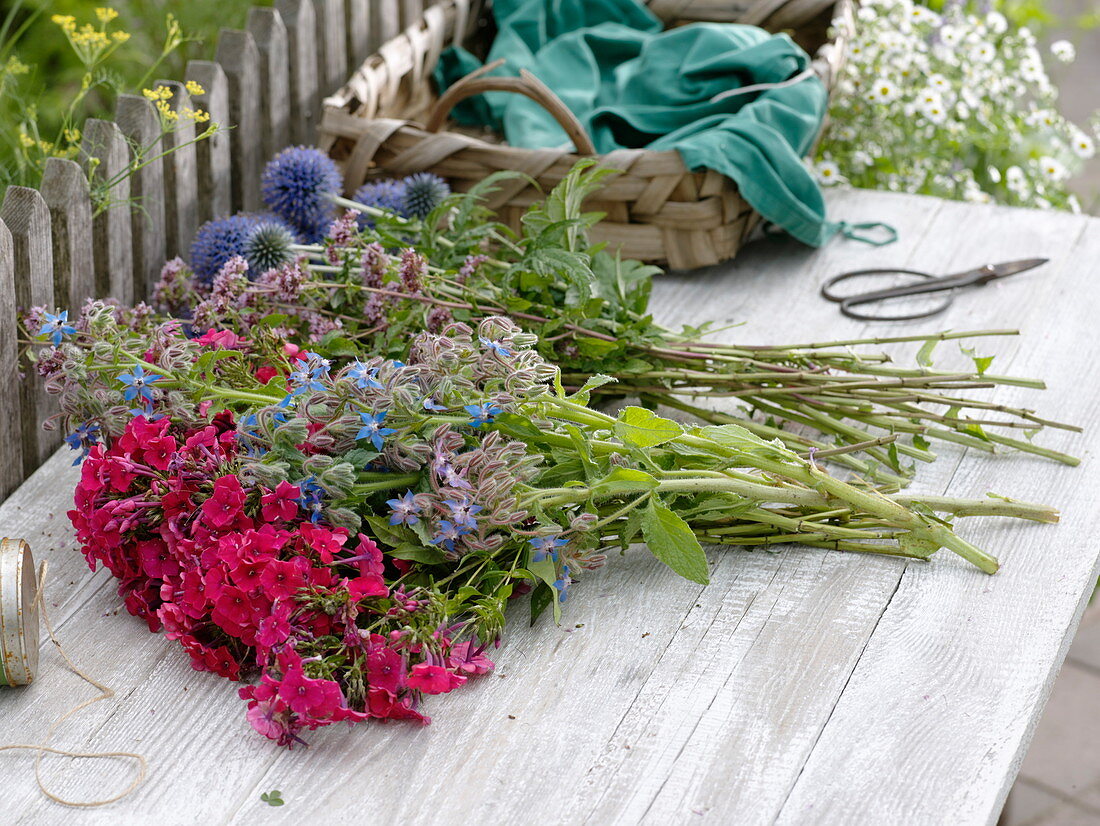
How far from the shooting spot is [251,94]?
1.86 meters

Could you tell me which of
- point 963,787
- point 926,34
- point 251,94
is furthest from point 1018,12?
point 963,787

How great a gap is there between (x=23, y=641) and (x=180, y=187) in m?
0.86

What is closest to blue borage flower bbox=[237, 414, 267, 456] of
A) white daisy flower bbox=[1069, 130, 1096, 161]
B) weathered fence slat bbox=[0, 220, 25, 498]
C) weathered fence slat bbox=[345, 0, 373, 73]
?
weathered fence slat bbox=[0, 220, 25, 498]

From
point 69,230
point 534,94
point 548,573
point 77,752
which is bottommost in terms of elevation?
point 77,752

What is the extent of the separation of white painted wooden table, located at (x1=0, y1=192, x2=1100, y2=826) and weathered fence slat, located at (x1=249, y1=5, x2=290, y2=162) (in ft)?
2.75

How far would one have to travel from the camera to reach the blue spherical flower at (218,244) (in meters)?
1.52

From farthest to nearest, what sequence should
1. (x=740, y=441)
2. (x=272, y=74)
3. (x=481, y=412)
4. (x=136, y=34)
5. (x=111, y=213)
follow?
(x=136, y=34) < (x=272, y=74) < (x=111, y=213) < (x=740, y=441) < (x=481, y=412)

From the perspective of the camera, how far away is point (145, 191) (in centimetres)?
158

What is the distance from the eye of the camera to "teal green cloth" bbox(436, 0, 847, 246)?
182cm

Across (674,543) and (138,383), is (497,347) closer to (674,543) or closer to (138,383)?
(674,543)

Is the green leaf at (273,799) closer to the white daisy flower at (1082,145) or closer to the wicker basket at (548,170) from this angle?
the wicker basket at (548,170)

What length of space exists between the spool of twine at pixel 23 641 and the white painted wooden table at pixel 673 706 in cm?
1

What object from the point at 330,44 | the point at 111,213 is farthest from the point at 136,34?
the point at 111,213

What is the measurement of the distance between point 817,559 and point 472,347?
1.48ft
